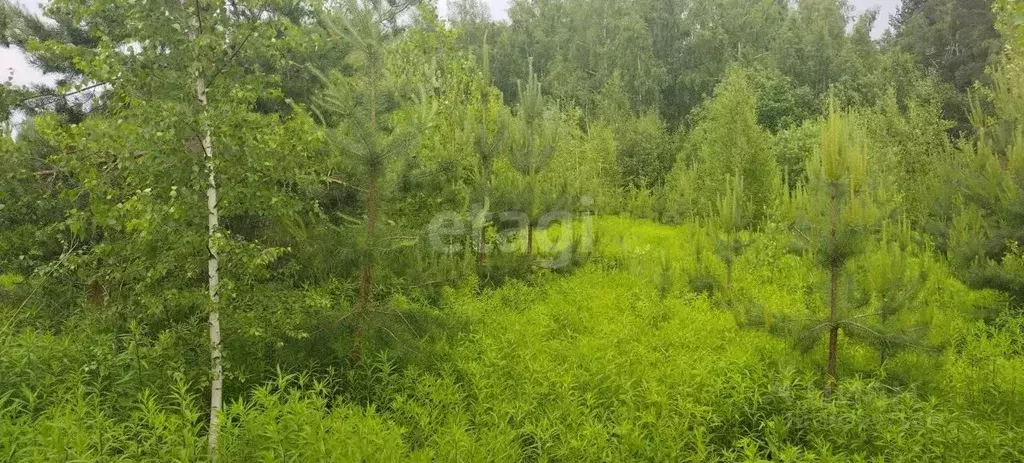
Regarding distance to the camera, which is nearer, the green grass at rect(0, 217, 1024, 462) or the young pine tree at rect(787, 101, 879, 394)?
the green grass at rect(0, 217, 1024, 462)

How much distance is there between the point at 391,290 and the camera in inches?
298

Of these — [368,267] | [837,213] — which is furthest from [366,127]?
[837,213]

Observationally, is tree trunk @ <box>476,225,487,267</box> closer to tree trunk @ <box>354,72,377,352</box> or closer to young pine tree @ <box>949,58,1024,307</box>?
tree trunk @ <box>354,72,377,352</box>

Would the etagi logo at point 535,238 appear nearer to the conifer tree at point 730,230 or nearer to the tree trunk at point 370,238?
the tree trunk at point 370,238

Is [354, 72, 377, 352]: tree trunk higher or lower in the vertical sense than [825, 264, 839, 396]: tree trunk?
higher

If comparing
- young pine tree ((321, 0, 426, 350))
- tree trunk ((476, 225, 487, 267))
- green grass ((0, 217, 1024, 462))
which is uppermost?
young pine tree ((321, 0, 426, 350))

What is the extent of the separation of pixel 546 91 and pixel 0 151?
37355 mm

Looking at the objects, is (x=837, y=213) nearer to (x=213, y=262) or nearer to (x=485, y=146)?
(x=213, y=262)

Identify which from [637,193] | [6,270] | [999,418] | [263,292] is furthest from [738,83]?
[6,270]

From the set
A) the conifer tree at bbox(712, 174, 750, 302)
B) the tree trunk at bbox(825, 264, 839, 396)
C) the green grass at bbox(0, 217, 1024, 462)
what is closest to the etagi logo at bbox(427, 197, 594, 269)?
the green grass at bbox(0, 217, 1024, 462)

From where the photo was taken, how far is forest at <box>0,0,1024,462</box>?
4.16 metres

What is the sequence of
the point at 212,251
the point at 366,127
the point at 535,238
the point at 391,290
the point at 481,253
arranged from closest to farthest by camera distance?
the point at 212,251 < the point at 366,127 < the point at 391,290 < the point at 481,253 < the point at 535,238

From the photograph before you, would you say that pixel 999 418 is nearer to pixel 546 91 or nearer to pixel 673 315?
pixel 673 315

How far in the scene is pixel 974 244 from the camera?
8508mm
